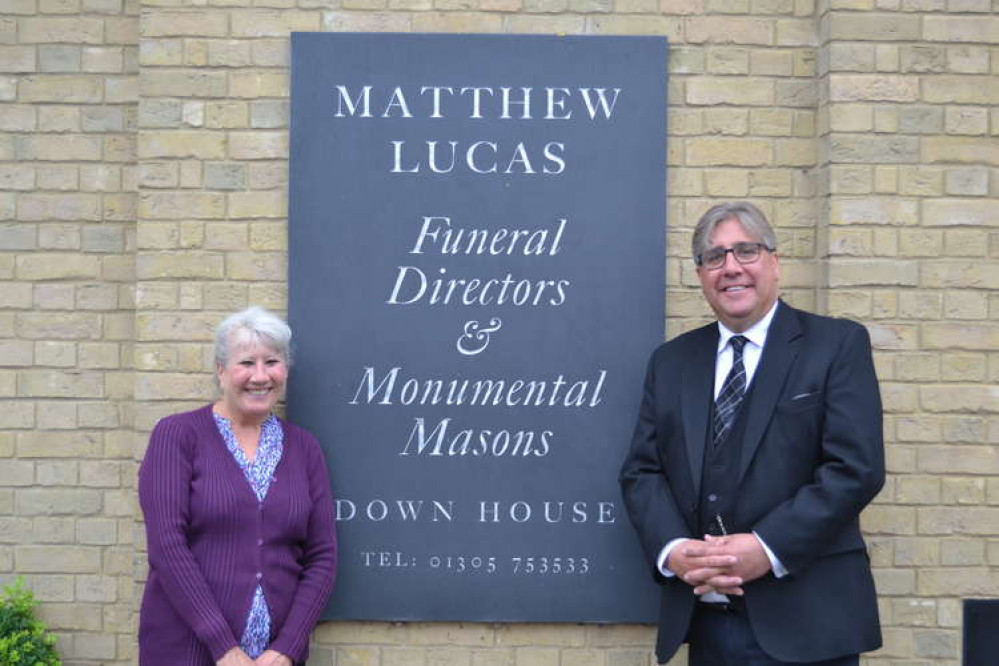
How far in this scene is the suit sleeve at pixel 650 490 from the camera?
3.23 meters

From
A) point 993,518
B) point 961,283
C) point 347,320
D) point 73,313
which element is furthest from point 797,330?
point 73,313

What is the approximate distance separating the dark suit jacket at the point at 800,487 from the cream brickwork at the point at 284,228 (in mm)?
→ 579

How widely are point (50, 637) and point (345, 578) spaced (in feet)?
3.38

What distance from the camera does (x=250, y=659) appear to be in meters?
3.27

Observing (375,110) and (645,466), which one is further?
(375,110)

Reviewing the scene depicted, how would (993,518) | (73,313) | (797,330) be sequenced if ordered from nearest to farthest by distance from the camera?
A: (797,330), (993,518), (73,313)

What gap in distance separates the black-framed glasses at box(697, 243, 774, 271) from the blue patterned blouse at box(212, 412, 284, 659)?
137 cm

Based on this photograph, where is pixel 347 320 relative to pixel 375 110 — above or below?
below

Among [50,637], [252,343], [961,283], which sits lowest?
[50,637]

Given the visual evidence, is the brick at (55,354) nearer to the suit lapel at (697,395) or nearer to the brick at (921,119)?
the suit lapel at (697,395)

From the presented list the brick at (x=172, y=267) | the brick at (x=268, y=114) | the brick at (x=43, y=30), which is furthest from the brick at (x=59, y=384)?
the brick at (x=43, y=30)

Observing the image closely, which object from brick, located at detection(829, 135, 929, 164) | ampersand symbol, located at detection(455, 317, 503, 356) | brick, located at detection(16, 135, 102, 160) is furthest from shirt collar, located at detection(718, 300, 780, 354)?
brick, located at detection(16, 135, 102, 160)

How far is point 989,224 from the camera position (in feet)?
12.5

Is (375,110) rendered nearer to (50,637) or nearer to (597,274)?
(597,274)
